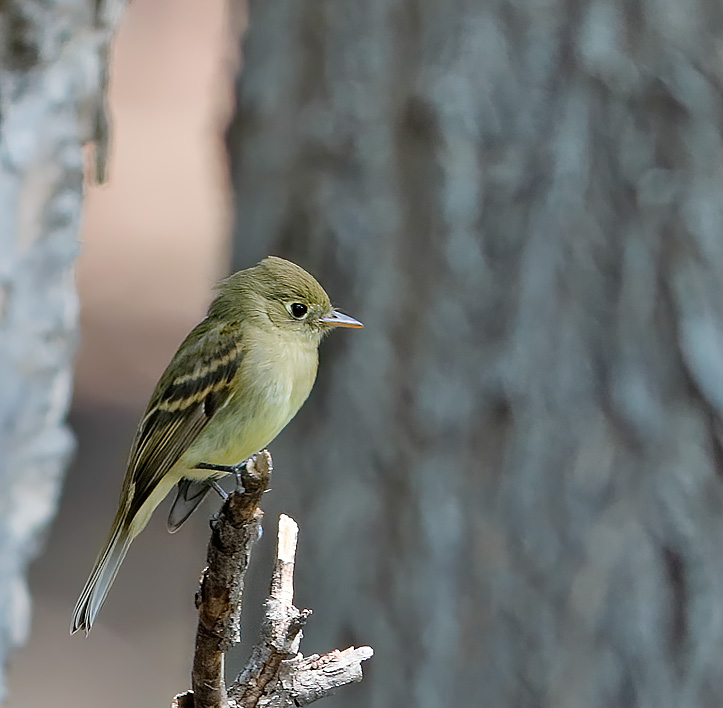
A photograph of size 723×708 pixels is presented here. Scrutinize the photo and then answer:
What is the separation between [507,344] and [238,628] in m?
1.80

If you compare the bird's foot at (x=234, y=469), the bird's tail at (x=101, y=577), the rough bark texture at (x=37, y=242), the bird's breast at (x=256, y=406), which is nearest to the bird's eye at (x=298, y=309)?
the bird's breast at (x=256, y=406)

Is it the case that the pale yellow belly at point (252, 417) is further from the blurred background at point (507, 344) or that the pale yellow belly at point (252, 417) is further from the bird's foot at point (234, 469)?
the blurred background at point (507, 344)

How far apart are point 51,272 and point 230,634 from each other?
1952 mm

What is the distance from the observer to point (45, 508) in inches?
156

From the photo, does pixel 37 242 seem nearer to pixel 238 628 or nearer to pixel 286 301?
pixel 286 301

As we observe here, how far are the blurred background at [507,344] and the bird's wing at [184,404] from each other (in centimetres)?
69

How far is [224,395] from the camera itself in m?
2.86

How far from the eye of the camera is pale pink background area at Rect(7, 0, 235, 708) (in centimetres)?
707

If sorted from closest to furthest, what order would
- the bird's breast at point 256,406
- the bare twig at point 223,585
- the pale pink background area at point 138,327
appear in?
the bare twig at point 223,585 → the bird's breast at point 256,406 → the pale pink background area at point 138,327

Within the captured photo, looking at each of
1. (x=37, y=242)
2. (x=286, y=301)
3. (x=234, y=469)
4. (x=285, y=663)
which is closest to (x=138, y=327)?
(x=37, y=242)

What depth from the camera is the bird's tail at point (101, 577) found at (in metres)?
2.61

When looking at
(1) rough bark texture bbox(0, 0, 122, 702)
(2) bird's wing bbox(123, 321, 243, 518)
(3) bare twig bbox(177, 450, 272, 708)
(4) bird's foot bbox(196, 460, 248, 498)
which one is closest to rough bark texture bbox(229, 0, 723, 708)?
(1) rough bark texture bbox(0, 0, 122, 702)

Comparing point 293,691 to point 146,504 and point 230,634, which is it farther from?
point 146,504

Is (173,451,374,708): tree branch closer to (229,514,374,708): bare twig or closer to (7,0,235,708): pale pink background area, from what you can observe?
(229,514,374,708): bare twig
